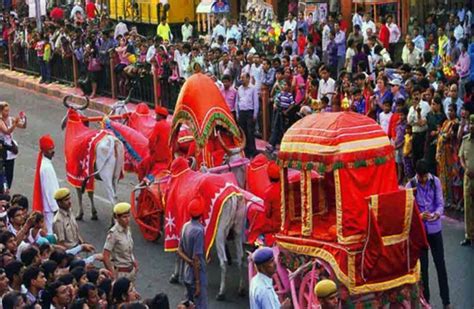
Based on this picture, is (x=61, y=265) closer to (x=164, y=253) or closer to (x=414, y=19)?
(x=164, y=253)

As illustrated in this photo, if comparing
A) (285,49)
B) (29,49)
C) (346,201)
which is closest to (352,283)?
(346,201)

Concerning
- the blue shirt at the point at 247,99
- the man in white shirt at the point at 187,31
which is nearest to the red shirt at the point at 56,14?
the man in white shirt at the point at 187,31

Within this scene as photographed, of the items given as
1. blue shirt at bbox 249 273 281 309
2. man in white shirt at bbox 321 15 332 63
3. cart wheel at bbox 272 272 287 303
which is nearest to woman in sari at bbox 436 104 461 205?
cart wheel at bbox 272 272 287 303

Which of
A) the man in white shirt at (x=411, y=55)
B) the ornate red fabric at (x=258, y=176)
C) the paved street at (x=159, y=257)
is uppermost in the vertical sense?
the man in white shirt at (x=411, y=55)

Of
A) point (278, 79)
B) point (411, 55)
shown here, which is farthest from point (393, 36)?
point (278, 79)

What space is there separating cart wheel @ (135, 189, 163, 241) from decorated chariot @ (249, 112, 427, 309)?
13.8ft

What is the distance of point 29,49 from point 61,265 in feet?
72.0

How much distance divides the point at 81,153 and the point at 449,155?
17.2ft

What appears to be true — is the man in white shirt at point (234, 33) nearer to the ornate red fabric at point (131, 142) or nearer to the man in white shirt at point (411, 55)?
the man in white shirt at point (411, 55)

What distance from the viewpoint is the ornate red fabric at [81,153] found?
19.0 metres

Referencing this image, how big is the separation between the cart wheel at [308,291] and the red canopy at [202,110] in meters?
3.82

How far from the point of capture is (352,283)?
1311cm

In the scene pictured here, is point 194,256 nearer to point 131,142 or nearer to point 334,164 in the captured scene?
point 334,164

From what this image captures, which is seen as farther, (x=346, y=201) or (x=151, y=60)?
(x=151, y=60)
